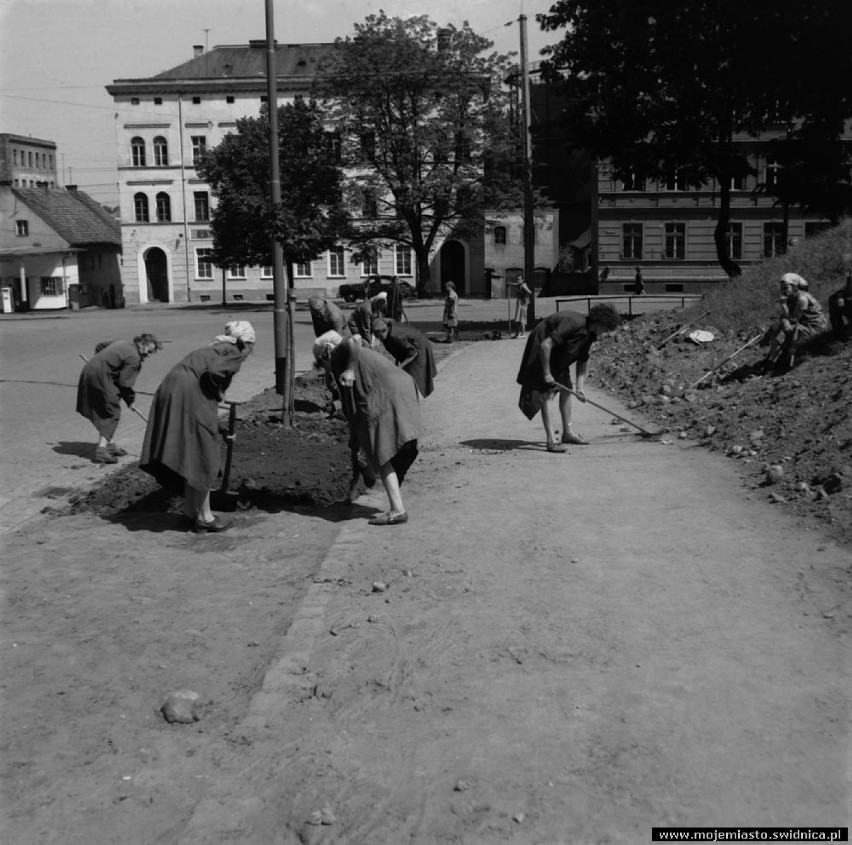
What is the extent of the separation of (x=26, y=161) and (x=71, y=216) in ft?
18.4

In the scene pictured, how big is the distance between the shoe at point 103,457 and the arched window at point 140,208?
59444 mm

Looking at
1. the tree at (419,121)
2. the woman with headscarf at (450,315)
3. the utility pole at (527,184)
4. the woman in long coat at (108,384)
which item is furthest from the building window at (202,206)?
the woman in long coat at (108,384)

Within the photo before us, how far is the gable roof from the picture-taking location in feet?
228

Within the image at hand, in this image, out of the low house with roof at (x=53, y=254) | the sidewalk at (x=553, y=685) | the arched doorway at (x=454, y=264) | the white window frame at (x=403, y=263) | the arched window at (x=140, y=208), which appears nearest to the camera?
the sidewalk at (x=553, y=685)

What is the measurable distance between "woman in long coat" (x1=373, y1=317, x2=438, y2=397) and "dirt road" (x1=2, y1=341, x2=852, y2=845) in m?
3.00

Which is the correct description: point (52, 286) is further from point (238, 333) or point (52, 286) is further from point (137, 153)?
point (238, 333)

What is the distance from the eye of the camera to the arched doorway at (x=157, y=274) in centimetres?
6856

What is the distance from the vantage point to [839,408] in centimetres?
1031

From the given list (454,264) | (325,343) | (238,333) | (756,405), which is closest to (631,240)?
(454,264)

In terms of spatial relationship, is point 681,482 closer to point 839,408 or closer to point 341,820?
point 839,408

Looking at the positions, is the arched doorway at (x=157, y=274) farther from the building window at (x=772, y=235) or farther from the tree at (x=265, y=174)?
the building window at (x=772, y=235)

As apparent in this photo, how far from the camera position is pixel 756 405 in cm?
1184

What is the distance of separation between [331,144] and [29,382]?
3527 cm

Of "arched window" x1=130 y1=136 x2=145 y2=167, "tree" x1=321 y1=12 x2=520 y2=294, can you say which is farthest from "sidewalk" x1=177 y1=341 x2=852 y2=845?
"arched window" x1=130 y1=136 x2=145 y2=167
